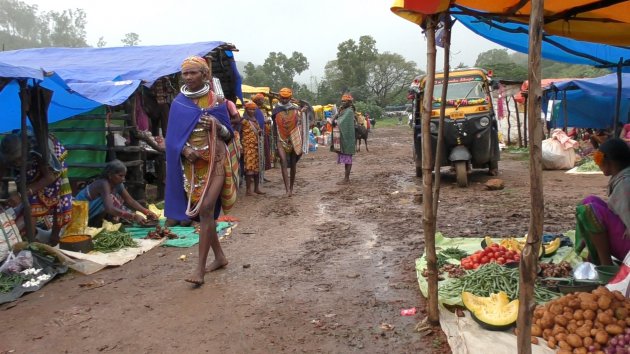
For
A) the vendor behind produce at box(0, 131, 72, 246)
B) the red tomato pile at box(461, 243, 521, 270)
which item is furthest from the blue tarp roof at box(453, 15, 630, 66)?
the vendor behind produce at box(0, 131, 72, 246)

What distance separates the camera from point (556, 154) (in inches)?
472

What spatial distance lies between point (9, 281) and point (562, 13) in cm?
515

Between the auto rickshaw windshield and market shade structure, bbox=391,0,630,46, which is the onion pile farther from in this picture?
the auto rickshaw windshield

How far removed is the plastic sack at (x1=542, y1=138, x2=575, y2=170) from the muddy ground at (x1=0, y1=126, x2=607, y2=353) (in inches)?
194

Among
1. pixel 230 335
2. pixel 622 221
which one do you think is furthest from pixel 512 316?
pixel 230 335

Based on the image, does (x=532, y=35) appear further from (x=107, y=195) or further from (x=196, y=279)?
(x=107, y=195)

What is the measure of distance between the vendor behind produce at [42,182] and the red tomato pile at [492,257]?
417cm

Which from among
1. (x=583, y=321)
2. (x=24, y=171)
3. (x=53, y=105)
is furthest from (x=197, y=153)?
(x=53, y=105)

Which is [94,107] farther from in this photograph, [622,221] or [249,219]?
[622,221]

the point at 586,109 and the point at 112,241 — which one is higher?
the point at 586,109

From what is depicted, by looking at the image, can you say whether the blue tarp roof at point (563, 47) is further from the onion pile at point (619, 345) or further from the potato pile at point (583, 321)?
the onion pile at point (619, 345)

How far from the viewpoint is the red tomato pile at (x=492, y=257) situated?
13.1ft

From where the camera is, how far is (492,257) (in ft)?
13.3

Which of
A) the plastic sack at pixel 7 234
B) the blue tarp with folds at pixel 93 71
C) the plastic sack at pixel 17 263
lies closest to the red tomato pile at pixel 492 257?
the plastic sack at pixel 17 263
